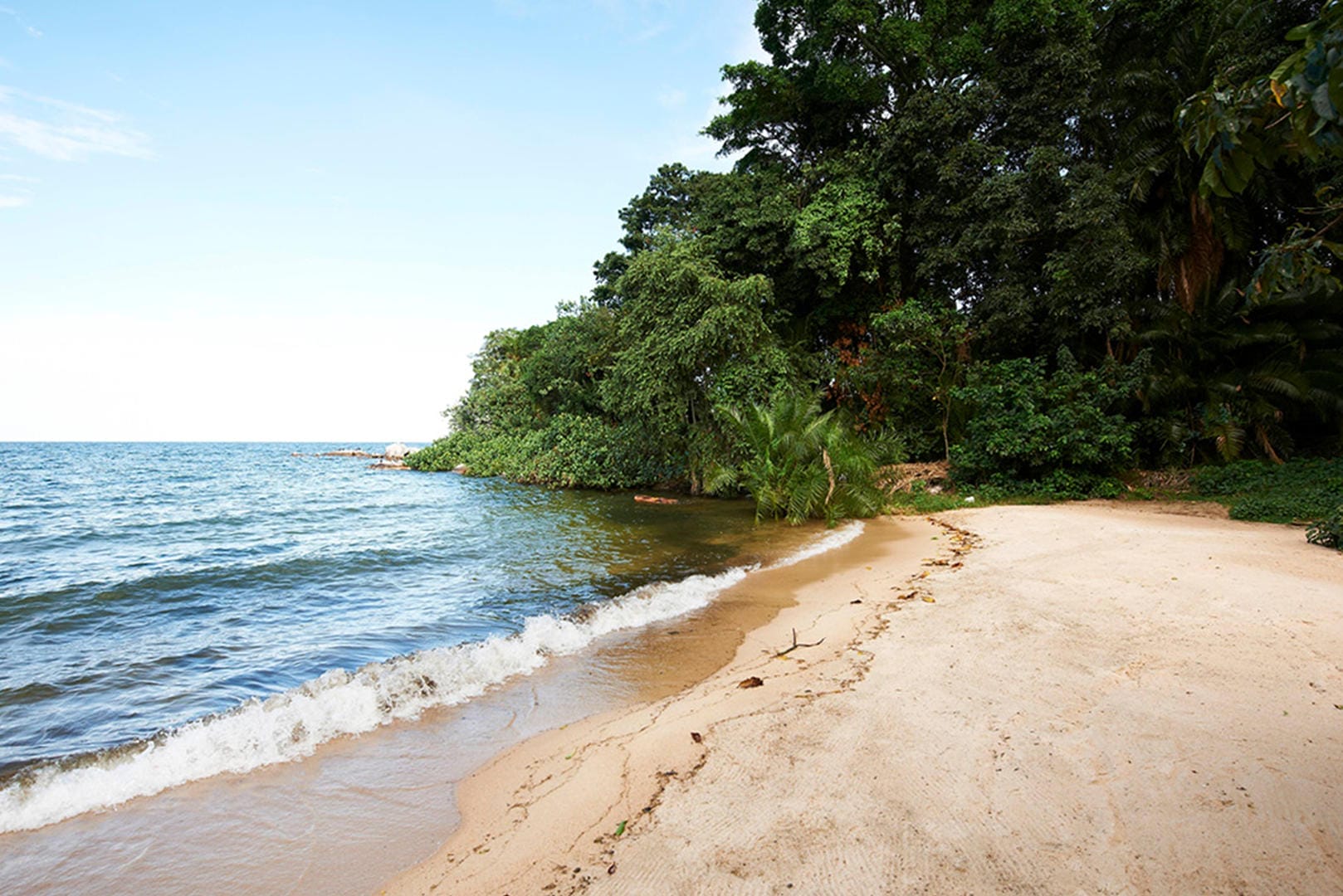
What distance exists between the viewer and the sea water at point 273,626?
3701mm

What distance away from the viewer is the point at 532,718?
4.24 m

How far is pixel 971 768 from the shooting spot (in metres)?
2.81

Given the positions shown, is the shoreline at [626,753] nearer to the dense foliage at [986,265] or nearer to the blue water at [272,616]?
the blue water at [272,616]

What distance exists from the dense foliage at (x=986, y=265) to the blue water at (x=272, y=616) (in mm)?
4615

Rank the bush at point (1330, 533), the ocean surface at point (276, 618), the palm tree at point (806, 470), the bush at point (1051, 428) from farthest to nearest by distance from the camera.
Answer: the bush at point (1051, 428), the palm tree at point (806, 470), the bush at point (1330, 533), the ocean surface at point (276, 618)

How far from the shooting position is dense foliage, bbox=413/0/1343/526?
516 inches

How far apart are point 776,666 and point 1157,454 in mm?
13689

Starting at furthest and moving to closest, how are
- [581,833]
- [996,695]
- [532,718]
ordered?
[532,718], [996,695], [581,833]

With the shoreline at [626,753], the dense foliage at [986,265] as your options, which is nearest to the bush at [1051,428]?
the dense foliage at [986,265]

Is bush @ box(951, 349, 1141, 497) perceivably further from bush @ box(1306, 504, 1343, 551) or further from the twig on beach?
the twig on beach

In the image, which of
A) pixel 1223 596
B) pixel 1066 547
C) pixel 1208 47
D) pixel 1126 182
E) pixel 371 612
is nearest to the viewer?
pixel 1223 596

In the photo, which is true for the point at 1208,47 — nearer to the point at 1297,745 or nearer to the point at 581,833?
the point at 1297,745

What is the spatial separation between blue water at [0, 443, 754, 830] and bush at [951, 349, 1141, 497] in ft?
18.0

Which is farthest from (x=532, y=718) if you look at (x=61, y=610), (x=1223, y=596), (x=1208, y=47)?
(x=1208, y=47)
